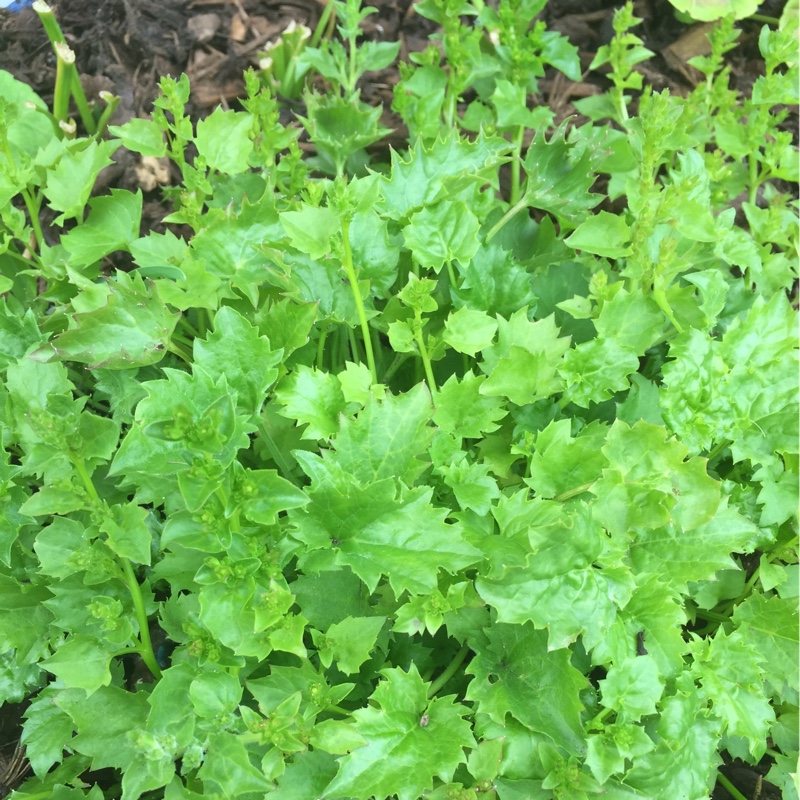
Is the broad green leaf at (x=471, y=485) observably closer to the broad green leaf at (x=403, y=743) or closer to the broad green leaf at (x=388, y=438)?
the broad green leaf at (x=388, y=438)

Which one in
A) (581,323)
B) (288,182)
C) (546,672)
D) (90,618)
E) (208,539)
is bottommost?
(546,672)

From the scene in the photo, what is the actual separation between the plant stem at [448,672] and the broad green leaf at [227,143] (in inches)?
53.8

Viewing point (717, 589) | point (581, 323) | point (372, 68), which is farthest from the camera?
point (372, 68)

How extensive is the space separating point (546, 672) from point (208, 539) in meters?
0.73

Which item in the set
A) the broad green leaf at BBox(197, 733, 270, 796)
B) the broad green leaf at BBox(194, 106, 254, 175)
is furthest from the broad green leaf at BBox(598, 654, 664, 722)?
the broad green leaf at BBox(194, 106, 254, 175)

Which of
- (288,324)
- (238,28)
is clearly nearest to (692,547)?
(288,324)

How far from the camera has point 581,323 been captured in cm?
203

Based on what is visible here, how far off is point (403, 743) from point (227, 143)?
1.56m

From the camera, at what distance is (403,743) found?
1.46 metres

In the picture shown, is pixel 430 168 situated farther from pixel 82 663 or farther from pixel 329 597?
pixel 82 663

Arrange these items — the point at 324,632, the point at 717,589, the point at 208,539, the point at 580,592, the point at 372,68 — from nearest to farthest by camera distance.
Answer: the point at 208,539 → the point at 580,592 → the point at 324,632 → the point at 717,589 → the point at 372,68

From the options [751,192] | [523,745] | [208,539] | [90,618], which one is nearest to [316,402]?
[208,539]

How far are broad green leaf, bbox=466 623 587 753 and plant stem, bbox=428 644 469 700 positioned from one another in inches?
3.5

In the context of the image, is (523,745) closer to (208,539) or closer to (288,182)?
(208,539)
